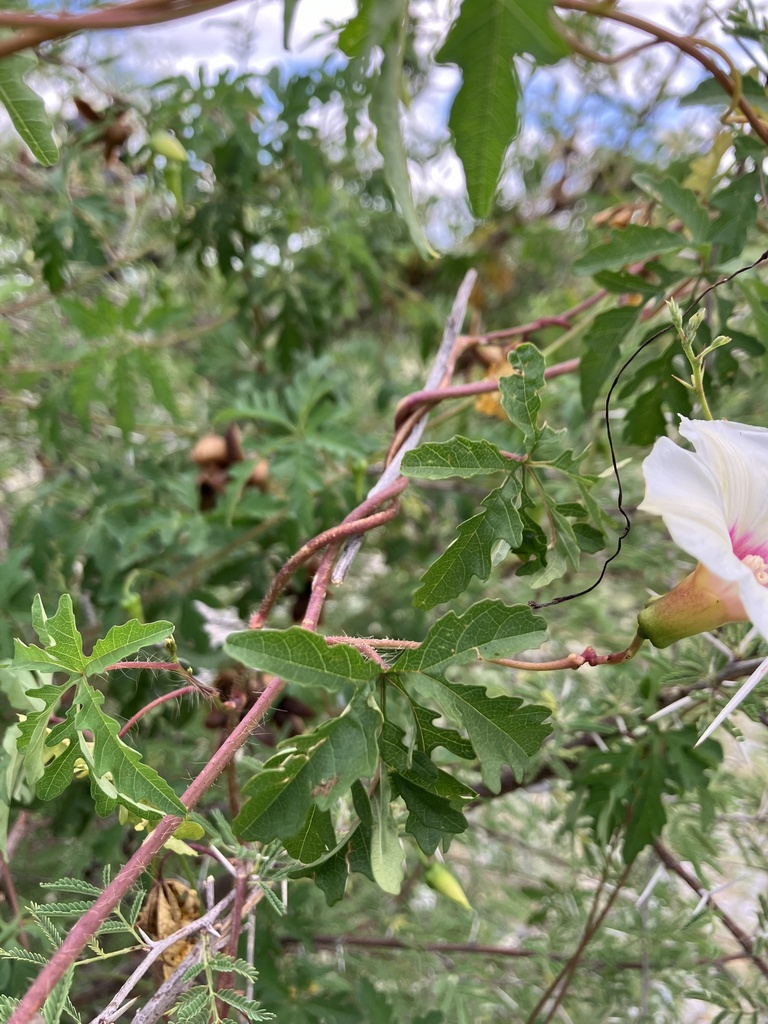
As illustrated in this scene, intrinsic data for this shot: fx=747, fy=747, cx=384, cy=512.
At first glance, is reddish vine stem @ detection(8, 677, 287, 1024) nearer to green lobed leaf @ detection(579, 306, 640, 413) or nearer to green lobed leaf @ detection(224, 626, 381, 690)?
green lobed leaf @ detection(224, 626, 381, 690)

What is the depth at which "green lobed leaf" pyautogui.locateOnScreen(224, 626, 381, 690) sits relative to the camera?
373 millimetres

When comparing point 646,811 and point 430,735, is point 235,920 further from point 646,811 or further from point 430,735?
point 646,811

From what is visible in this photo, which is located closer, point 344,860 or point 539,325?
point 344,860

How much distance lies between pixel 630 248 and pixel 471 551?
347 millimetres

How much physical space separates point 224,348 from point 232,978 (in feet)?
3.86

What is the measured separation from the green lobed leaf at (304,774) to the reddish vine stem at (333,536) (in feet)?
0.38

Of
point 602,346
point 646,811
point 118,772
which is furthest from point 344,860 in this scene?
point 602,346

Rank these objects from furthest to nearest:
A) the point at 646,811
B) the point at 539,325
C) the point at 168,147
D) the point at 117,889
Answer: the point at 168,147 → the point at 539,325 → the point at 646,811 → the point at 117,889

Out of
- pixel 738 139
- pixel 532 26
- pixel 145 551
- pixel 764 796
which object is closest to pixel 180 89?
pixel 145 551

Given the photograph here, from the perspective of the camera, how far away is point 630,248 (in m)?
0.66

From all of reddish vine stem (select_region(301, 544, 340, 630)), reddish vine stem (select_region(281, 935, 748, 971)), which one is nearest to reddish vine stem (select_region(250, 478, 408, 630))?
reddish vine stem (select_region(301, 544, 340, 630))

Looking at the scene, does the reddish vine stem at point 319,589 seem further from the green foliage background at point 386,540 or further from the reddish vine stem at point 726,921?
the reddish vine stem at point 726,921

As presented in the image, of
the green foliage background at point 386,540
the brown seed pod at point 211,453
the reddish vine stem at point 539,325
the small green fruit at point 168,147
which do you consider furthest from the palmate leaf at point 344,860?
the small green fruit at point 168,147

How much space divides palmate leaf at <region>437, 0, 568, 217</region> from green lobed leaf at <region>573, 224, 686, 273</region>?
286 millimetres
